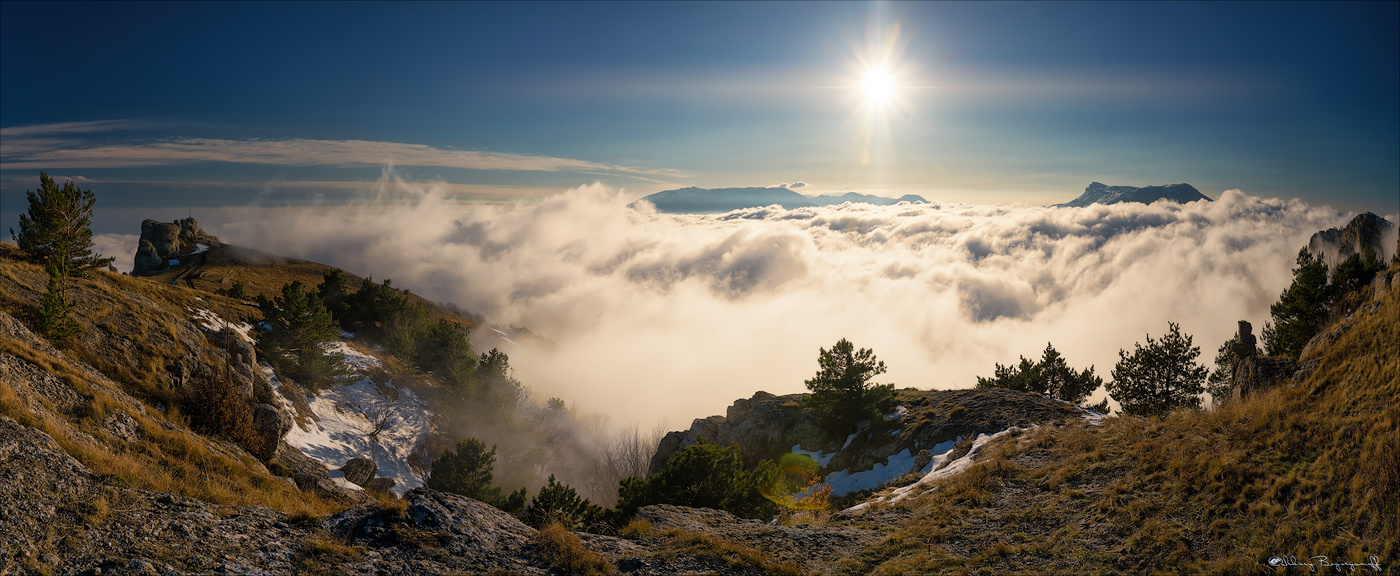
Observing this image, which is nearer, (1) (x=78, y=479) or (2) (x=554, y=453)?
(1) (x=78, y=479)

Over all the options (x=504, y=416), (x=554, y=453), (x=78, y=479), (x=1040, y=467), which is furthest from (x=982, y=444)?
(x=554, y=453)

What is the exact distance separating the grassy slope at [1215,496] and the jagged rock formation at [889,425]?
9825 millimetres

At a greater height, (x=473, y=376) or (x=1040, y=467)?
(x=1040, y=467)

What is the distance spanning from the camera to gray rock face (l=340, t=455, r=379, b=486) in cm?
3288

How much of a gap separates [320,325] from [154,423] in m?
30.6

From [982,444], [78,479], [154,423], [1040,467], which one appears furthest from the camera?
[982,444]

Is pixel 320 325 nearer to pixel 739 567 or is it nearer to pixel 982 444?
pixel 739 567

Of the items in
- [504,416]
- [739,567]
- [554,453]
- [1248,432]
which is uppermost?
[1248,432]

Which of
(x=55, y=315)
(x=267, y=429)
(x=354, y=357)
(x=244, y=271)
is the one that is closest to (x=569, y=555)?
(x=267, y=429)

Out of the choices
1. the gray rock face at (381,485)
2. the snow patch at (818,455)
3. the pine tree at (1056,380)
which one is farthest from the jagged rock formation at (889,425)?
the gray rock face at (381,485)

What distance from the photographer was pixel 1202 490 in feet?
35.4

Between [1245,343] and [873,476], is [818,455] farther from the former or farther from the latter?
[1245,343]

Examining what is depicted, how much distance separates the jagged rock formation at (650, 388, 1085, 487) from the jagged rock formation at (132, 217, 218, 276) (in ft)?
494

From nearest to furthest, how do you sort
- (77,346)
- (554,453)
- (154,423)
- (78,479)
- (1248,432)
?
(78,479) < (1248,432) < (154,423) < (77,346) < (554,453)
